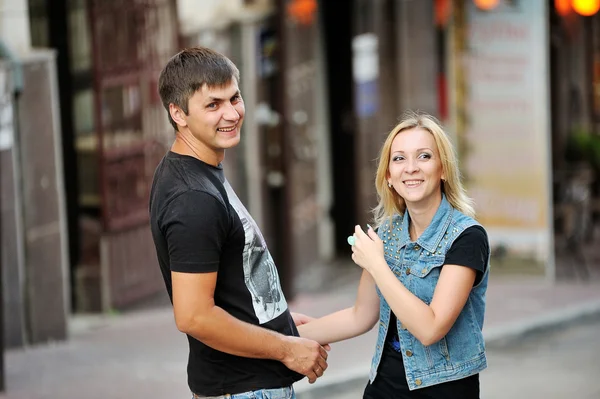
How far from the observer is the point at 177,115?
317 centimetres

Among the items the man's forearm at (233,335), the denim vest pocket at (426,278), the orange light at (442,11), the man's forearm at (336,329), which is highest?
the orange light at (442,11)

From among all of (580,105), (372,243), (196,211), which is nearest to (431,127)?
(372,243)

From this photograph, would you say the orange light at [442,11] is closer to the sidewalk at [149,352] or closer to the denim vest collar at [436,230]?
the sidewalk at [149,352]

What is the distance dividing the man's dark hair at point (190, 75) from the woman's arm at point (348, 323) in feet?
3.18

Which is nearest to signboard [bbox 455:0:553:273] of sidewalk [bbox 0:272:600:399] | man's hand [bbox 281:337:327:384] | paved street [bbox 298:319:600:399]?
sidewalk [bbox 0:272:600:399]

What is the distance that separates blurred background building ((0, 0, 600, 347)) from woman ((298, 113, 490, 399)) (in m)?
4.82

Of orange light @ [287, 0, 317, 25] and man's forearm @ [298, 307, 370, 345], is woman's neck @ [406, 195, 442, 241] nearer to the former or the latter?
man's forearm @ [298, 307, 370, 345]

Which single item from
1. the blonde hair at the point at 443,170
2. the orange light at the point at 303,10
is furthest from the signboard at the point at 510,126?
the blonde hair at the point at 443,170

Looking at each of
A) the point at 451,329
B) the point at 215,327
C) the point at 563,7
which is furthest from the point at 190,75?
the point at 563,7

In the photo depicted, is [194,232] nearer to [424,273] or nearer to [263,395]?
[263,395]

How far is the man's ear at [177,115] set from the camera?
316 centimetres

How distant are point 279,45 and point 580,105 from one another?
27.1 feet

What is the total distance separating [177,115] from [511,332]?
21.7 feet

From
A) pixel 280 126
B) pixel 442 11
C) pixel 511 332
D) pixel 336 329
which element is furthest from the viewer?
pixel 442 11
